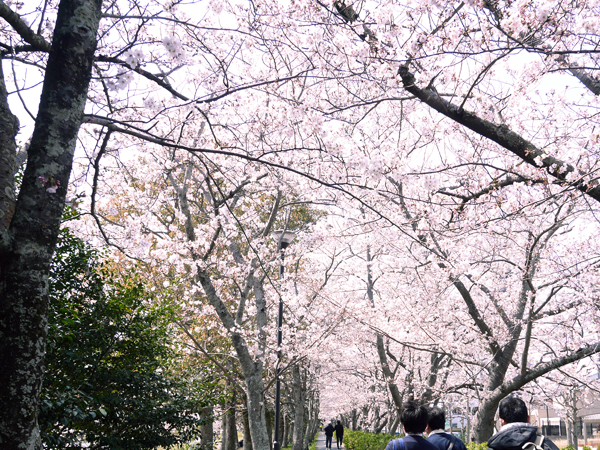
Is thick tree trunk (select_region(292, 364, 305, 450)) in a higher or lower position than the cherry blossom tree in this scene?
lower

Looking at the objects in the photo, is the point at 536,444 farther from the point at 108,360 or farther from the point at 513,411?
A: the point at 108,360

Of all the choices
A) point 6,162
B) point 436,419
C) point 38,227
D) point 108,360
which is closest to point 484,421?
point 436,419

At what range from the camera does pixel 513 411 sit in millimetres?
3062

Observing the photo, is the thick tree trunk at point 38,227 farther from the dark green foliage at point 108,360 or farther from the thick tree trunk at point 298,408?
the thick tree trunk at point 298,408

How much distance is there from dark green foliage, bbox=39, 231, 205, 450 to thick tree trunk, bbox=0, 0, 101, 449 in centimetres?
279

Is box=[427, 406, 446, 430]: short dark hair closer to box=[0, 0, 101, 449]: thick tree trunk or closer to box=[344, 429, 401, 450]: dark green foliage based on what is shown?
box=[0, 0, 101, 449]: thick tree trunk

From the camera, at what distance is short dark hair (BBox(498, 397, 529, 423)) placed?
3.04m

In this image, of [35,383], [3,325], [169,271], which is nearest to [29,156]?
[3,325]

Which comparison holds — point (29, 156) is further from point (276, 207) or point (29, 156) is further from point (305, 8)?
point (276, 207)

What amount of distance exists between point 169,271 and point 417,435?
12377 mm

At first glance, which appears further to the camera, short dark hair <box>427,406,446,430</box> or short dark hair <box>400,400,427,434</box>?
short dark hair <box>427,406,446,430</box>

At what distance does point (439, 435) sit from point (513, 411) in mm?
726

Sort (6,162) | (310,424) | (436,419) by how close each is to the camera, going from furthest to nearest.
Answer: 1. (310,424)
2. (436,419)
3. (6,162)

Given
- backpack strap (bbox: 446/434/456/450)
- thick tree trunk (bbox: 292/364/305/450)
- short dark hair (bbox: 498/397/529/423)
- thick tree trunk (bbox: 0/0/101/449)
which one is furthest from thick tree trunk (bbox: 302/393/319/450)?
thick tree trunk (bbox: 0/0/101/449)
